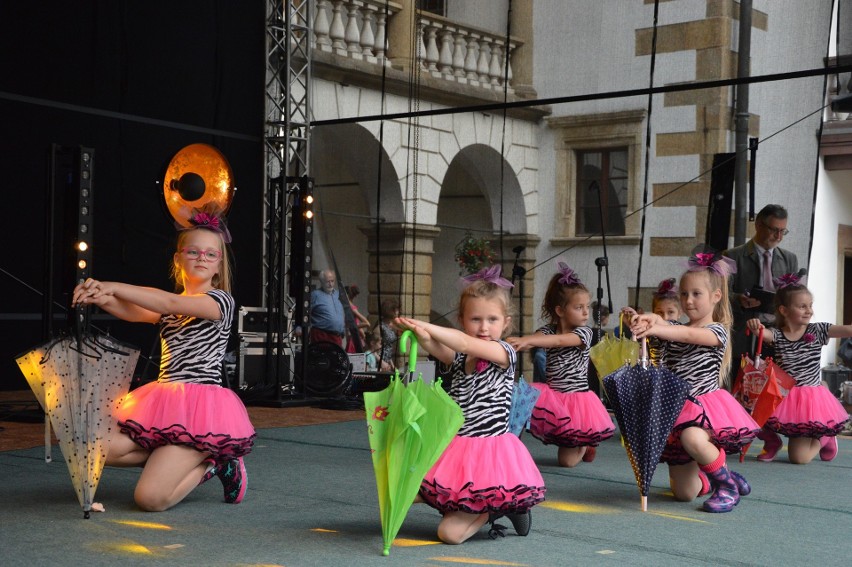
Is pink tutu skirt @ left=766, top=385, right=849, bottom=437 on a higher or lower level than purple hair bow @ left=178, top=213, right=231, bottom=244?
lower

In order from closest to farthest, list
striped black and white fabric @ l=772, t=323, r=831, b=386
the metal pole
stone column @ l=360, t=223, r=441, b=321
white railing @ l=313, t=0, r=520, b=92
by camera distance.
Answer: striped black and white fabric @ l=772, t=323, r=831, b=386
the metal pole
white railing @ l=313, t=0, r=520, b=92
stone column @ l=360, t=223, r=441, b=321

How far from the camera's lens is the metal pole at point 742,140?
23.2ft

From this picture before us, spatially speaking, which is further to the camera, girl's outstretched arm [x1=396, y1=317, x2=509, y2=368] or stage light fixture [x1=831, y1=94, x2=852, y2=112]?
stage light fixture [x1=831, y1=94, x2=852, y2=112]

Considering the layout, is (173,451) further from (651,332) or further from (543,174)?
(543,174)

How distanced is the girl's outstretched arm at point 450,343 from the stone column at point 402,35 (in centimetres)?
579

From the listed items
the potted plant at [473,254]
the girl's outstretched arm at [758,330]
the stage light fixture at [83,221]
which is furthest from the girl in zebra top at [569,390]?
the potted plant at [473,254]

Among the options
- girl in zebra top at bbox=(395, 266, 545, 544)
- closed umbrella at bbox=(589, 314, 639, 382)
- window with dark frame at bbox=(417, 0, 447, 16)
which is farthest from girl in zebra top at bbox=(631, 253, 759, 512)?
window with dark frame at bbox=(417, 0, 447, 16)

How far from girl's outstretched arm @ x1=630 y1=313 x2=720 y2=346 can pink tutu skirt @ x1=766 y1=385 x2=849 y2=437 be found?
4.82ft

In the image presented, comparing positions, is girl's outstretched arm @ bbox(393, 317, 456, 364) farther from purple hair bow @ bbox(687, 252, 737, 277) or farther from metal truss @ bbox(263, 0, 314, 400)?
metal truss @ bbox(263, 0, 314, 400)

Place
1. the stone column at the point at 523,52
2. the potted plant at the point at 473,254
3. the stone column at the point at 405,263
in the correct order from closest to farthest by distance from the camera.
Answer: the stone column at the point at 523,52, the potted plant at the point at 473,254, the stone column at the point at 405,263

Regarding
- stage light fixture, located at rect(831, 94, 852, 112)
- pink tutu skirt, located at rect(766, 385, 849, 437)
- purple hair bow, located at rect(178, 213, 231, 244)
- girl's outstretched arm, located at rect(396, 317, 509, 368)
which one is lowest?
pink tutu skirt, located at rect(766, 385, 849, 437)

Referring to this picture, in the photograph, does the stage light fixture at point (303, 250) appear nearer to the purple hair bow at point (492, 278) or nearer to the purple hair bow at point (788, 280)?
the purple hair bow at point (788, 280)

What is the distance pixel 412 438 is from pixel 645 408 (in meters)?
1.18

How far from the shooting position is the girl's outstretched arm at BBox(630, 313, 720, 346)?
150 inches
